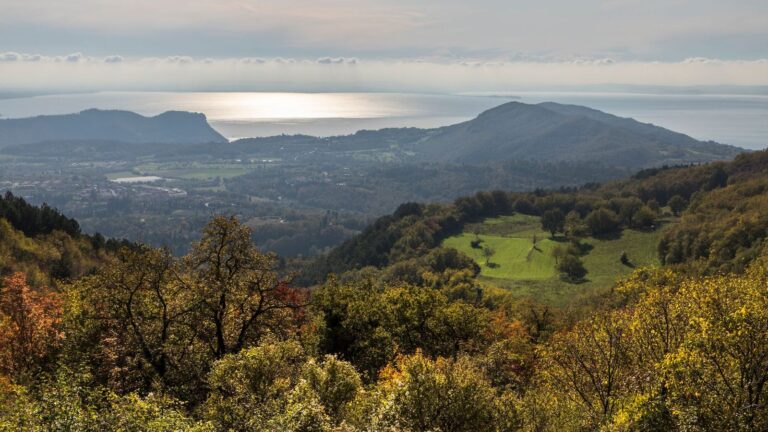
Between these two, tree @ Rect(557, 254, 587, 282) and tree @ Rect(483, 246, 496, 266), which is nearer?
tree @ Rect(557, 254, 587, 282)

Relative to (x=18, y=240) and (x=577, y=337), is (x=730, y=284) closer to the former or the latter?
(x=577, y=337)

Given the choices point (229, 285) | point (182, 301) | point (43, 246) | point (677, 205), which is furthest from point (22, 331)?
point (677, 205)

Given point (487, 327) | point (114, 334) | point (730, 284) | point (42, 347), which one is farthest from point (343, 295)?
point (730, 284)

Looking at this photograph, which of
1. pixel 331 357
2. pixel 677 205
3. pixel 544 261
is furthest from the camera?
pixel 677 205

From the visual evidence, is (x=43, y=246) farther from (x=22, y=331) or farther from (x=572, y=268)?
(x=572, y=268)

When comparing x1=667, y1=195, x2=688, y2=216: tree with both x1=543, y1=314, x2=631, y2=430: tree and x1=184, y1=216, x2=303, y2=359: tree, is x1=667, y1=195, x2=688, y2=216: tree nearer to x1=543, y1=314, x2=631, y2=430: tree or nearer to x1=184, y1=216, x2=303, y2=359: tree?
x1=543, y1=314, x2=631, y2=430: tree

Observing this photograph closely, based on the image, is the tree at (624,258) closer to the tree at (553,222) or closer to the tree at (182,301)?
the tree at (553,222)

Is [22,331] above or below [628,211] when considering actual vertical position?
above

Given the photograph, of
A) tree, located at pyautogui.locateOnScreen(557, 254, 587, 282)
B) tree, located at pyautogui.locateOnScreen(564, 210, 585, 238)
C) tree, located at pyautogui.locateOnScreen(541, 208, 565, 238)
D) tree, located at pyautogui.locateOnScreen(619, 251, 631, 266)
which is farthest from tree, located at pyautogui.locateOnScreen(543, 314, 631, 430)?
tree, located at pyautogui.locateOnScreen(541, 208, 565, 238)
